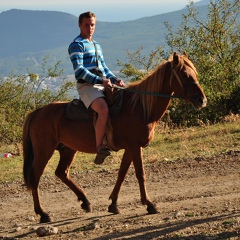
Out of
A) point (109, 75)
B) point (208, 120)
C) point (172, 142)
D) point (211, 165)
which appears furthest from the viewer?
point (208, 120)

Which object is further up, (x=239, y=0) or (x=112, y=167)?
(x=239, y=0)

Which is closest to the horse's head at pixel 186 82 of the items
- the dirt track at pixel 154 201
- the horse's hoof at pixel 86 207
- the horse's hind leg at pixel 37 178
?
the dirt track at pixel 154 201

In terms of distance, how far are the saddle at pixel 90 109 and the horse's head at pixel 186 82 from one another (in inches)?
33.7

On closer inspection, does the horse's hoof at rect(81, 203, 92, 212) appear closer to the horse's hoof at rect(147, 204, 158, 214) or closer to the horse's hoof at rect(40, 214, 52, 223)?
the horse's hoof at rect(40, 214, 52, 223)

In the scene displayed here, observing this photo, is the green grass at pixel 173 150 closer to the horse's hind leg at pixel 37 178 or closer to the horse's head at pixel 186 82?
the horse's hind leg at pixel 37 178

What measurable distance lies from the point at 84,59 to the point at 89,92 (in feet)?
1.58

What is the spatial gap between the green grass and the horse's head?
4174 mm

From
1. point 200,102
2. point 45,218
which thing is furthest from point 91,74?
point 45,218

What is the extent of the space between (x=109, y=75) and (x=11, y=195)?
319cm

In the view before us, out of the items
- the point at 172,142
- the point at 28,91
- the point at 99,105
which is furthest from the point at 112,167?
the point at 28,91

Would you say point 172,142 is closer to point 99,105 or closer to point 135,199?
point 135,199

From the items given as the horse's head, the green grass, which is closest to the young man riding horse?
the horse's head

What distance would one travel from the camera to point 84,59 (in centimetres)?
883

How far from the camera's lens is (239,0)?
32.8 m
